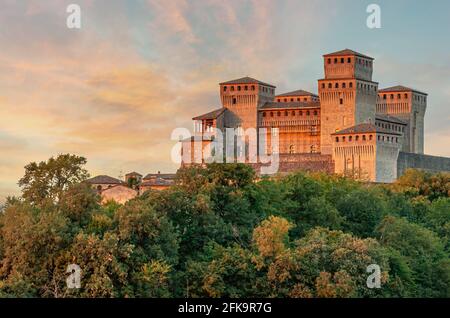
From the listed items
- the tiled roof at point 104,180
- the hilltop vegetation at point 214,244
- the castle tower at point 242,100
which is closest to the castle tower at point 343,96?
the castle tower at point 242,100

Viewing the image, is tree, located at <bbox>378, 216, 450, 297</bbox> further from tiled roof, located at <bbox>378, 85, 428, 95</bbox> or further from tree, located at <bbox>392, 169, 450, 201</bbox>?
tiled roof, located at <bbox>378, 85, 428, 95</bbox>

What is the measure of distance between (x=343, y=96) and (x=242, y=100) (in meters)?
7.18

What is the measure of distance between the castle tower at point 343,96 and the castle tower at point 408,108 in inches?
361

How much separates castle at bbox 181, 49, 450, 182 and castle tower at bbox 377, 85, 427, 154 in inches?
57.7

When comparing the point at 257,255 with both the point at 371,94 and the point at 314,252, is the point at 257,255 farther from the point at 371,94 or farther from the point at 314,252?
the point at 371,94

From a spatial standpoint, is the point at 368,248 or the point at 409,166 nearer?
the point at 368,248

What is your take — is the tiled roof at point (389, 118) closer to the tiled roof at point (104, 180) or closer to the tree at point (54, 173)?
the tiled roof at point (104, 180)

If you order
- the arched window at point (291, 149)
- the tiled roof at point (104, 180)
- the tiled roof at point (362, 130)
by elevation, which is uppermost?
the tiled roof at point (362, 130)

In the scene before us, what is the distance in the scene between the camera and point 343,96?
7131cm

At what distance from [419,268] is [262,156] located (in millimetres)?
32237

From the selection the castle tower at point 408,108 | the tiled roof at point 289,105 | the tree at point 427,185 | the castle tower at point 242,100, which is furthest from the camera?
the castle tower at point 408,108

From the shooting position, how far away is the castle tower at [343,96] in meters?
71.2
